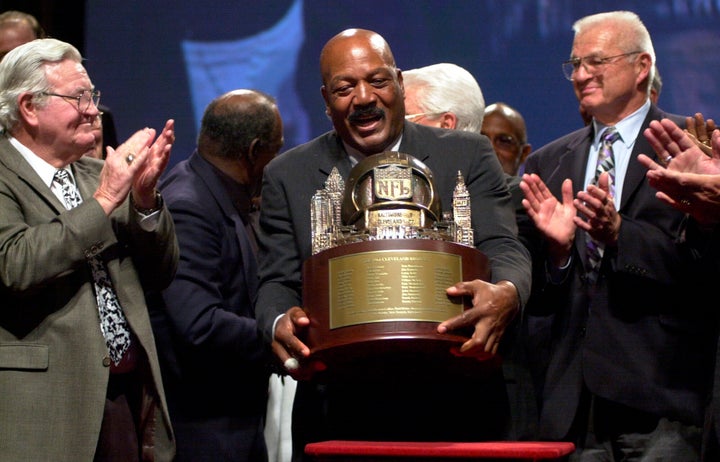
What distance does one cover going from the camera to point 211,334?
12.5ft

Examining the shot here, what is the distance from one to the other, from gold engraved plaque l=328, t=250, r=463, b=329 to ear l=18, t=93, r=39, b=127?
1.30 meters

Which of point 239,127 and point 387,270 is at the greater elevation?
point 239,127

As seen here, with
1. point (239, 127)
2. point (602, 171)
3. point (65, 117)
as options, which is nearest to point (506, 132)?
point (239, 127)

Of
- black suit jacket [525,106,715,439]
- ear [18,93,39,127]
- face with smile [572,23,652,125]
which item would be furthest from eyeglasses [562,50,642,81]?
ear [18,93,39,127]

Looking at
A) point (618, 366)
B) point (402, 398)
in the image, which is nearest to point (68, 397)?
point (402, 398)

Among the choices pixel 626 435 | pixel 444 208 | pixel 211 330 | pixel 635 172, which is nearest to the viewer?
pixel 444 208

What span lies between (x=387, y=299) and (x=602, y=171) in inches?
56.7

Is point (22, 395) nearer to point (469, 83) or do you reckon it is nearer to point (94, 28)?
point (469, 83)

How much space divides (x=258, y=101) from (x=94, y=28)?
161 cm

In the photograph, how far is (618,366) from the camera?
332cm

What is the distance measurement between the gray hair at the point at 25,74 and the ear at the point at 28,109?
1 cm

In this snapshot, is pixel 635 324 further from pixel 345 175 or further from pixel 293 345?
pixel 293 345

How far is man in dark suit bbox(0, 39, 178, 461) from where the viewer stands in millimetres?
3045

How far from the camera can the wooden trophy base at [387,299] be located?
2.44 meters
